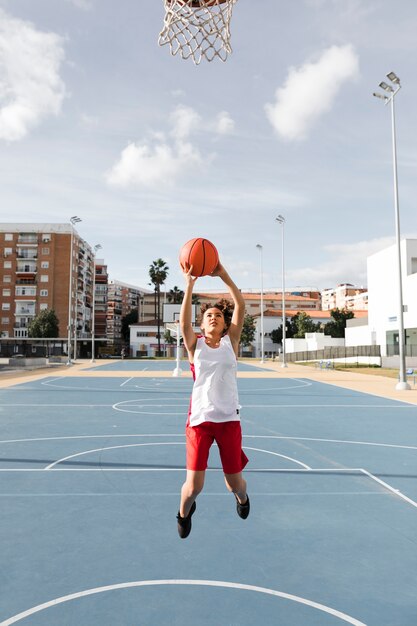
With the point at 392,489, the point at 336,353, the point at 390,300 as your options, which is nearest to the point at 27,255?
the point at 336,353

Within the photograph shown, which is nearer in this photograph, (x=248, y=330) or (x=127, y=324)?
(x=248, y=330)

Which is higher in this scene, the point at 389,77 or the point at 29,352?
the point at 389,77

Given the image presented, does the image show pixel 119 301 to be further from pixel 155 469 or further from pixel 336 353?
pixel 155 469

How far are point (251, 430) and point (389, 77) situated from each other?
1961 cm

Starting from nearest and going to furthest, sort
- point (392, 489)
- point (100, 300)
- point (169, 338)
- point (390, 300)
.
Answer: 1. point (392, 489)
2. point (390, 300)
3. point (169, 338)
4. point (100, 300)

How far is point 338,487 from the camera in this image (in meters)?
6.62

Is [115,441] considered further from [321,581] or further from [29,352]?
[29,352]

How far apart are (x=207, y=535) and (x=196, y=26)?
8.74 metres

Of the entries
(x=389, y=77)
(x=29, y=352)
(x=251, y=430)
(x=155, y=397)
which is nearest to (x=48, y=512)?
(x=251, y=430)

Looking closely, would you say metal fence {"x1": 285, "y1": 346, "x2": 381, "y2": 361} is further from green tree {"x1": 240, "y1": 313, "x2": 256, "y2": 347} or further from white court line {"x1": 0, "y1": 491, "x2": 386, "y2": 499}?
white court line {"x1": 0, "y1": 491, "x2": 386, "y2": 499}

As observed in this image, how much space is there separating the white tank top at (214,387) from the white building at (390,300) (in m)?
40.0

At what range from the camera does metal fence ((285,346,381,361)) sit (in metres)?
49.4

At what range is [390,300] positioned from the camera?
1876 inches

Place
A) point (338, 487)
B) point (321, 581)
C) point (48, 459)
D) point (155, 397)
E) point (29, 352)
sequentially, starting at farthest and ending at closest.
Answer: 1. point (29, 352)
2. point (155, 397)
3. point (48, 459)
4. point (338, 487)
5. point (321, 581)
